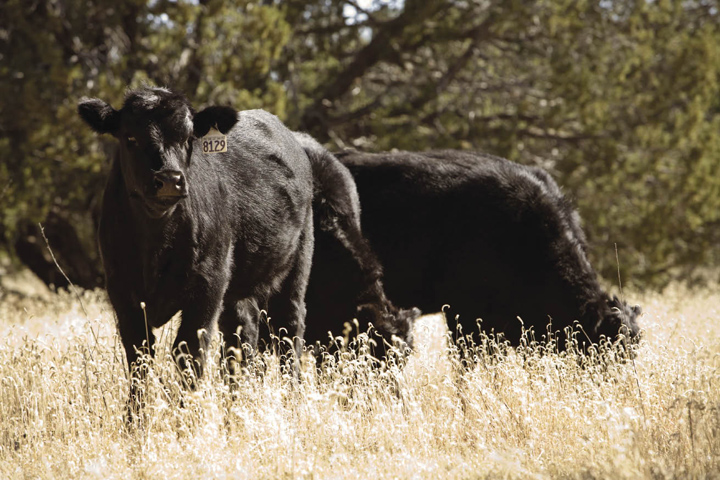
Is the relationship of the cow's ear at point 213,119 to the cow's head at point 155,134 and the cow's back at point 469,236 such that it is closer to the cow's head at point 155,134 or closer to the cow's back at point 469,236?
the cow's head at point 155,134

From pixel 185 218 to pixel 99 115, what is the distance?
820 mm

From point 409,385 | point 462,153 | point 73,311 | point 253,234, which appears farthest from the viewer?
point 73,311

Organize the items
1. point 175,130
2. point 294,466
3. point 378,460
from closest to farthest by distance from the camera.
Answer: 1. point 294,466
2. point 378,460
3. point 175,130

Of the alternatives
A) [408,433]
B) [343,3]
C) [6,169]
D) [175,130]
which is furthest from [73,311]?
[343,3]

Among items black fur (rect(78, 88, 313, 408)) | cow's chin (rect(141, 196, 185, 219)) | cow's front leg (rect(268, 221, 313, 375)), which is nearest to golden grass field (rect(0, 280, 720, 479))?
black fur (rect(78, 88, 313, 408))

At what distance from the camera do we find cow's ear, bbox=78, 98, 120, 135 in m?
4.82

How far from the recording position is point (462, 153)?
7.24m

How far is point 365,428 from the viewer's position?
4.70 metres

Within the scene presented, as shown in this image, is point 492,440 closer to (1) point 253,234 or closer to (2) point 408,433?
(2) point 408,433

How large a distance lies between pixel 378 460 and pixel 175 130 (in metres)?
2.21

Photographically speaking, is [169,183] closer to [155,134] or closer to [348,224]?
[155,134]

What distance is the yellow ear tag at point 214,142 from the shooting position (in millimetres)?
5145

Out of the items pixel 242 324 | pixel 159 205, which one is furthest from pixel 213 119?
pixel 242 324

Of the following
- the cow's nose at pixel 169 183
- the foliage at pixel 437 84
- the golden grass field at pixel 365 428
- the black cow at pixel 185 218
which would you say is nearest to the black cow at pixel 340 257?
the black cow at pixel 185 218
